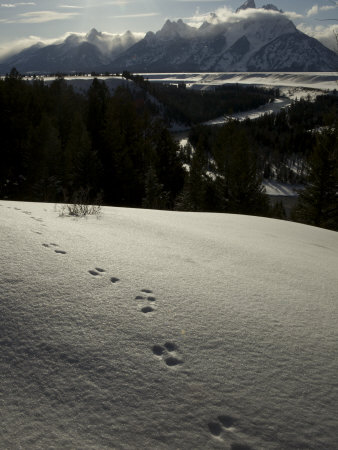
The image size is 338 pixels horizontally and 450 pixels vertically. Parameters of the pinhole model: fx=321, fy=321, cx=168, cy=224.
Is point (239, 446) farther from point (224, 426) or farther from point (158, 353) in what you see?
point (158, 353)

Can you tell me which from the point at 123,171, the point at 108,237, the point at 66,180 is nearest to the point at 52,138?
the point at 66,180

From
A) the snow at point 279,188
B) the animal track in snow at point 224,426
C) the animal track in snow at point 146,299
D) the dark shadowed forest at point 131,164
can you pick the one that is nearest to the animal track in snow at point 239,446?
the animal track in snow at point 224,426

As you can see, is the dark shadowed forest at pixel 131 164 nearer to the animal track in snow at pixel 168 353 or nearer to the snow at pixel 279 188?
the animal track in snow at pixel 168 353

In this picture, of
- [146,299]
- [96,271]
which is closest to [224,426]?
[146,299]

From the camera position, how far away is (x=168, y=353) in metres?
2.48

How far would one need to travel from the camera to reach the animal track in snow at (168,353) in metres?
2.39

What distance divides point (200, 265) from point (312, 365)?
215 centimetres

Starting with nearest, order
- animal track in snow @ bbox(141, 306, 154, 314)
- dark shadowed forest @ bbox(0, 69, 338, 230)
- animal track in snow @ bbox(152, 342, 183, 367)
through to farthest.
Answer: animal track in snow @ bbox(152, 342, 183, 367)
animal track in snow @ bbox(141, 306, 154, 314)
dark shadowed forest @ bbox(0, 69, 338, 230)

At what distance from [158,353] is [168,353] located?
0.08 m

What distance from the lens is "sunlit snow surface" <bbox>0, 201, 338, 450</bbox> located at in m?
1.87

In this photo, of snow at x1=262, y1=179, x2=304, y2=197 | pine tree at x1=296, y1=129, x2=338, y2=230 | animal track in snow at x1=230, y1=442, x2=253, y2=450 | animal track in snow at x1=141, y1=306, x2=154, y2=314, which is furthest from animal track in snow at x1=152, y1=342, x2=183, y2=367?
snow at x1=262, y1=179, x2=304, y2=197

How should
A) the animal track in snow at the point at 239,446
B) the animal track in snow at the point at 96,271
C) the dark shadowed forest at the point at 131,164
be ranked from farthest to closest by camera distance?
the dark shadowed forest at the point at 131,164 < the animal track in snow at the point at 96,271 < the animal track in snow at the point at 239,446

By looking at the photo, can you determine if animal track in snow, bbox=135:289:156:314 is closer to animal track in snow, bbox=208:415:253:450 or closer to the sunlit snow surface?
the sunlit snow surface

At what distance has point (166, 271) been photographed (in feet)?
13.3
